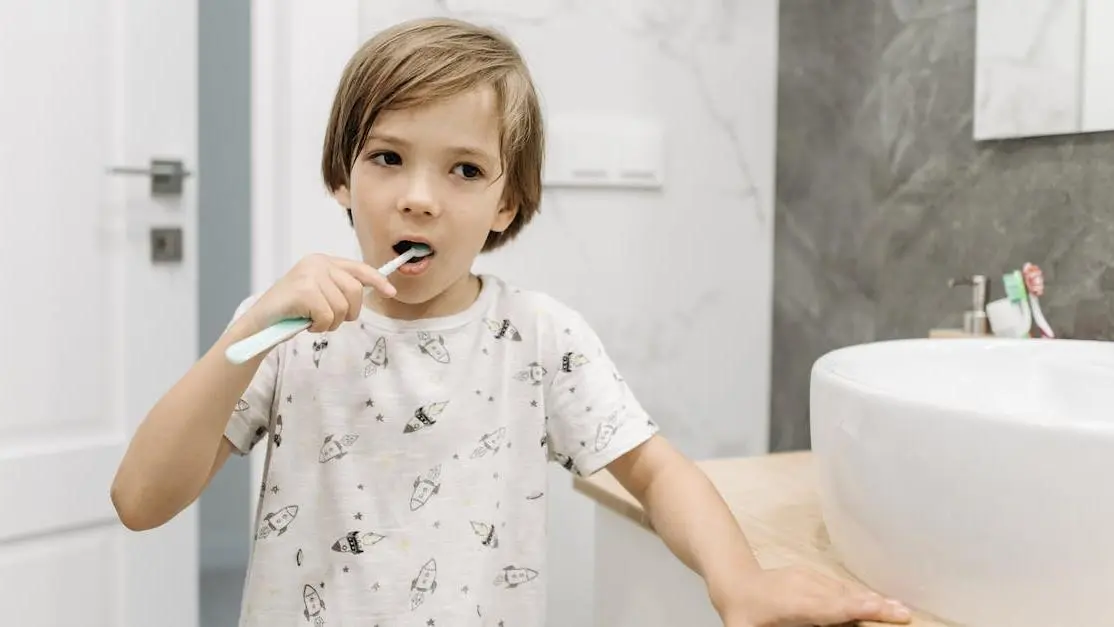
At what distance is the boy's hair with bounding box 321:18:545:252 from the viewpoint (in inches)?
30.9

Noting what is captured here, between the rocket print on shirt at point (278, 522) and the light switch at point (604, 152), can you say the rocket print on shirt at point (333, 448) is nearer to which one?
the rocket print on shirt at point (278, 522)

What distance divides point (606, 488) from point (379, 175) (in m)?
0.39

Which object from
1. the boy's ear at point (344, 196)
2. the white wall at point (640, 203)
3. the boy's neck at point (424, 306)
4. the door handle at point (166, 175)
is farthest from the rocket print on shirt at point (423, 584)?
the door handle at point (166, 175)

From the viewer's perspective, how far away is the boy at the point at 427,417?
78 centimetres

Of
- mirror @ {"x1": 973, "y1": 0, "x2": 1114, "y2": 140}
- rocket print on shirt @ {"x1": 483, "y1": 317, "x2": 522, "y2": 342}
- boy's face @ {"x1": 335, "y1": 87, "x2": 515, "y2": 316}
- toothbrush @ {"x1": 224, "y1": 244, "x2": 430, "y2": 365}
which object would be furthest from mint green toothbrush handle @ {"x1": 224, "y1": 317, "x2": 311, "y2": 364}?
mirror @ {"x1": 973, "y1": 0, "x2": 1114, "y2": 140}

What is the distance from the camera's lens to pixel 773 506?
0.91 meters

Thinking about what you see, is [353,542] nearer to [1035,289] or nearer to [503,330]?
[503,330]

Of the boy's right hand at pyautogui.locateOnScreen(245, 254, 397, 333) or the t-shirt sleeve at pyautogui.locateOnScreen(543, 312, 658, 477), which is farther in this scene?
the t-shirt sleeve at pyautogui.locateOnScreen(543, 312, 658, 477)

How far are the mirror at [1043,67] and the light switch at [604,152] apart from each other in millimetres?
477

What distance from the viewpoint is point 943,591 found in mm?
616

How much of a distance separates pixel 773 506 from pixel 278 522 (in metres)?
0.45

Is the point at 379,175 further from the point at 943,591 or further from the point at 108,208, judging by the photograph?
the point at 108,208

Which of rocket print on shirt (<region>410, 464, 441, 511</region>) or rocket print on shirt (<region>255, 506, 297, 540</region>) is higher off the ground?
rocket print on shirt (<region>410, 464, 441, 511</region>)

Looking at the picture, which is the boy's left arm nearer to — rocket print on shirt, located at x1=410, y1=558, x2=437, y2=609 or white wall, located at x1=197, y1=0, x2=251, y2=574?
rocket print on shirt, located at x1=410, y1=558, x2=437, y2=609
